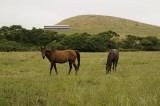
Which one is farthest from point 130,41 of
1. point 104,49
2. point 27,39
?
point 27,39

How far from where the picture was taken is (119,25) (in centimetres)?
10344

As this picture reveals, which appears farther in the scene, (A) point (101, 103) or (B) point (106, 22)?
(B) point (106, 22)

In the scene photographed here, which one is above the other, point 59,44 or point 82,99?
point 82,99

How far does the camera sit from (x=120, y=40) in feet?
215

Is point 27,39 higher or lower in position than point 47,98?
lower

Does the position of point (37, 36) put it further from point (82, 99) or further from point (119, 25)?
point (82, 99)

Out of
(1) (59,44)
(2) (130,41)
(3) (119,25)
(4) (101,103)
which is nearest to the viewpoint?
(4) (101,103)

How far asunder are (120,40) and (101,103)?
57.2 m

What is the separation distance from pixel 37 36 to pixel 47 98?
53.4 meters

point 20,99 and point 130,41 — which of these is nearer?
point 20,99

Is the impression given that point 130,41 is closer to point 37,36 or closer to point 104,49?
point 104,49

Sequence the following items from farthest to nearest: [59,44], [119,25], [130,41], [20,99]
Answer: [119,25], [130,41], [59,44], [20,99]

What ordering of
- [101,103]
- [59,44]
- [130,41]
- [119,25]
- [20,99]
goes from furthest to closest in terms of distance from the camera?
[119,25] → [130,41] → [59,44] → [20,99] → [101,103]

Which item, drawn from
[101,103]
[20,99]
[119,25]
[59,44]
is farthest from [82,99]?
[119,25]
